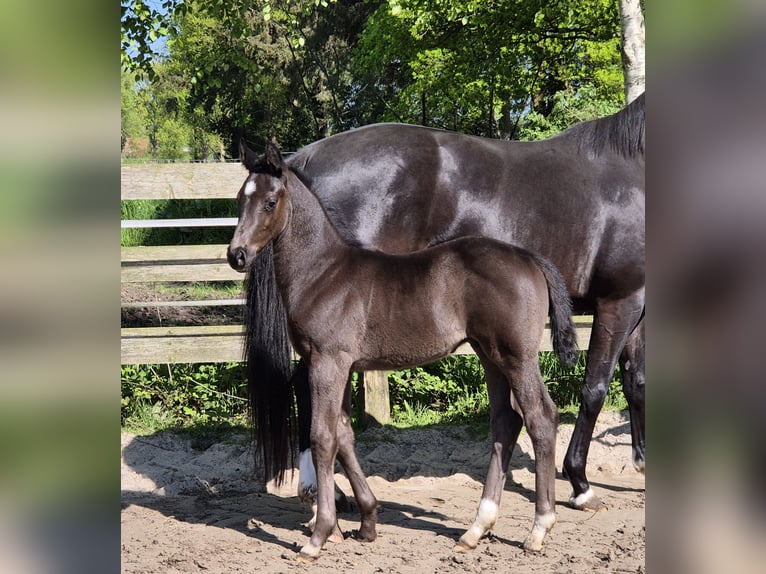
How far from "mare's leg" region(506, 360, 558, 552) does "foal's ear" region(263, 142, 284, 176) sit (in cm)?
141

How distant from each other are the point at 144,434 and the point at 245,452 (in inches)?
34.3

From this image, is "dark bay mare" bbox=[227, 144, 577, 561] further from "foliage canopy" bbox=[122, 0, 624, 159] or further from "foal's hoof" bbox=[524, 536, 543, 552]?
"foliage canopy" bbox=[122, 0, 624, 159]

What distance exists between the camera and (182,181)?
6.15 m

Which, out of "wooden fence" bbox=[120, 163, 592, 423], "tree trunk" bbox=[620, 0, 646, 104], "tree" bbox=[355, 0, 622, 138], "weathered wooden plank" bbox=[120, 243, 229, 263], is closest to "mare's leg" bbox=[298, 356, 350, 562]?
"wooden fence" bbox=[120, 163, 592, 423]

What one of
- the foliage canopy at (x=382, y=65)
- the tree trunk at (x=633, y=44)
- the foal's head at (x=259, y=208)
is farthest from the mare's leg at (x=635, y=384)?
the foliage canopy at (x=382, y=65)

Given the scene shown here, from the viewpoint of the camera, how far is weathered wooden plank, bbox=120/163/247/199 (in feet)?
20.1

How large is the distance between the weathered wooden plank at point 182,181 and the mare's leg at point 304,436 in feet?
7.43

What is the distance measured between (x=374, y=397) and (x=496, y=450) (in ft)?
7.60

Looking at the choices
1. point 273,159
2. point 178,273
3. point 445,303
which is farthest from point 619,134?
point 178,273

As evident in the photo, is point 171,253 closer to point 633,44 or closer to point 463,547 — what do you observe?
point 463,547

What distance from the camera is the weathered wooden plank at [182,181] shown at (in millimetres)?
6113

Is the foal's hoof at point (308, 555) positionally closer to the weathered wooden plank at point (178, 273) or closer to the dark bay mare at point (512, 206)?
the dark bay mare at point (512, 206)
